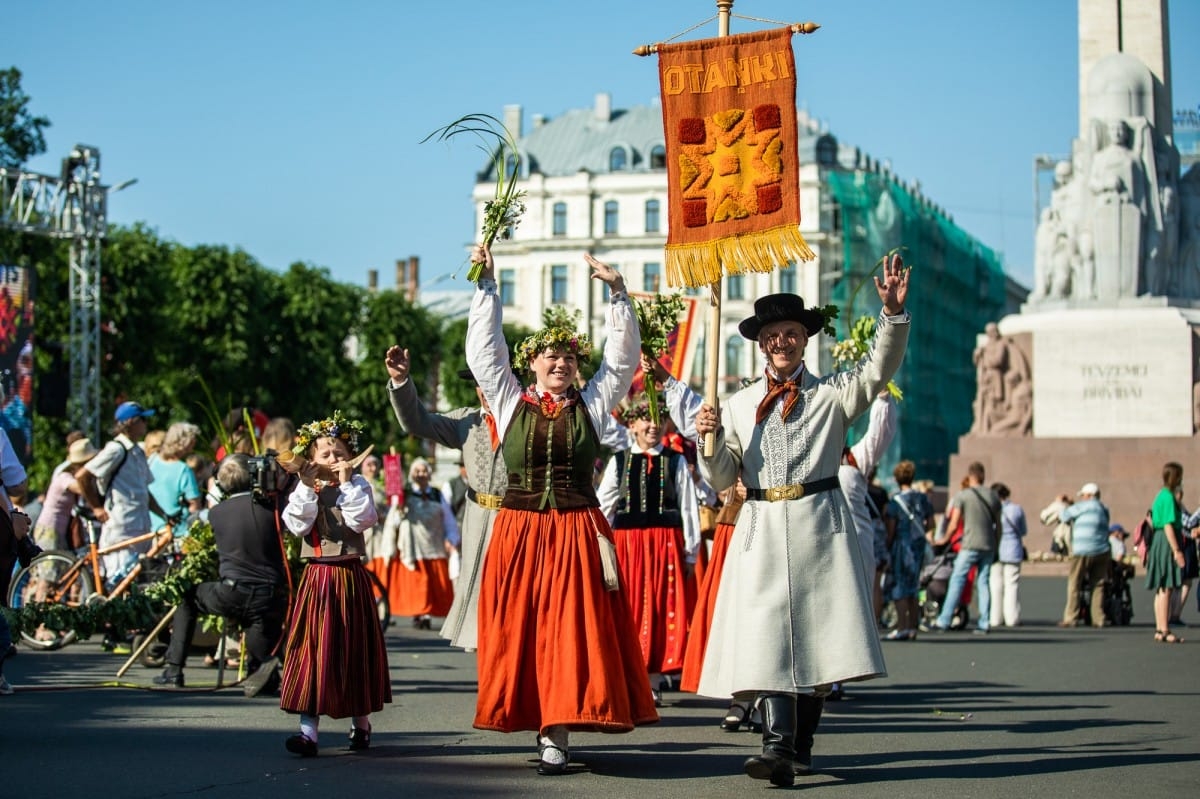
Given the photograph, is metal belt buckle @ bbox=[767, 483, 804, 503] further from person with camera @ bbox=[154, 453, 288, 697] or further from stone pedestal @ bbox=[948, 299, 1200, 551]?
stone pedestal @ bbox=[948, 299, 1200, 551]

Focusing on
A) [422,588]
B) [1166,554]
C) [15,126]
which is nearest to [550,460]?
[1166,554]

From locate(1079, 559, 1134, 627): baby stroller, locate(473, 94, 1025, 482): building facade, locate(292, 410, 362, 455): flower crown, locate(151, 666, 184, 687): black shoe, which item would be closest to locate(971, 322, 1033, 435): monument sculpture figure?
locate(1079, 559, 1134, 627): baby stroller

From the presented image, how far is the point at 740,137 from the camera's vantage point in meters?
9.22

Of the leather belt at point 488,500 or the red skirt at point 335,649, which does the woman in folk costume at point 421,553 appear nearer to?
the leather belt at point 488,500

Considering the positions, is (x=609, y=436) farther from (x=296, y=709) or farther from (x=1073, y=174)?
(x=1073, y=174)

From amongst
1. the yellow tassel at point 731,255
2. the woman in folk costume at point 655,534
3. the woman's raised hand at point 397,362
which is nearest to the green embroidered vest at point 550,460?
the woman's raised hand at point 397,362

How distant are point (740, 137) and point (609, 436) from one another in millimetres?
3010

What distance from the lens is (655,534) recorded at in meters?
11.7

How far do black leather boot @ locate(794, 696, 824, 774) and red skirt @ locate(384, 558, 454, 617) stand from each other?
12302 millimetres

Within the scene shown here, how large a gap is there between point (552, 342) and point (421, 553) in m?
12.0

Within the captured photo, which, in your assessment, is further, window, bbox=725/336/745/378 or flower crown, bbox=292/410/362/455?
window, bbox=725/336/745/378

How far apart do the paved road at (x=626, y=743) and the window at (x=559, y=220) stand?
74.5 meters

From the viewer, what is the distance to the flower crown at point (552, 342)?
852 centimetres

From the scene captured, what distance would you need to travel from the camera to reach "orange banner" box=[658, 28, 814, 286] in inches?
357
